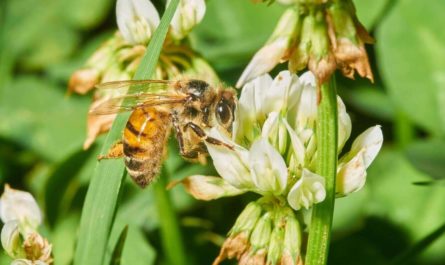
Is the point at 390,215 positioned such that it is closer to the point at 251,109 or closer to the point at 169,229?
the point at 169,229

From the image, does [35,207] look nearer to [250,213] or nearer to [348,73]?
[250,213]

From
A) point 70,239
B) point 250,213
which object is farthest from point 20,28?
point 250,213

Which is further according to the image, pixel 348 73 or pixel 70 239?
pixel 70 239

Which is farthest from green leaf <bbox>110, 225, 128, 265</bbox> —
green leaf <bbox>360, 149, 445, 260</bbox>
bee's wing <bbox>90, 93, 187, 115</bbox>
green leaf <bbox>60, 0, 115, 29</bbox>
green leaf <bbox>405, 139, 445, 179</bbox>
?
green leaf <bbox>60, 0, 115, 29</bbox>

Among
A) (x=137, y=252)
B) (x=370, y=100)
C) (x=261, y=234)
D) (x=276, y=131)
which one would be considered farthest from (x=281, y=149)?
(x=370, y=100)

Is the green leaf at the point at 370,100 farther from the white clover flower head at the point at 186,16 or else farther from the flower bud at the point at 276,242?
the flower bud at the point at 276,242

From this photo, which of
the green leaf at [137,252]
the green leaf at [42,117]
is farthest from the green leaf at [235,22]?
the green leaf at [137,252]
